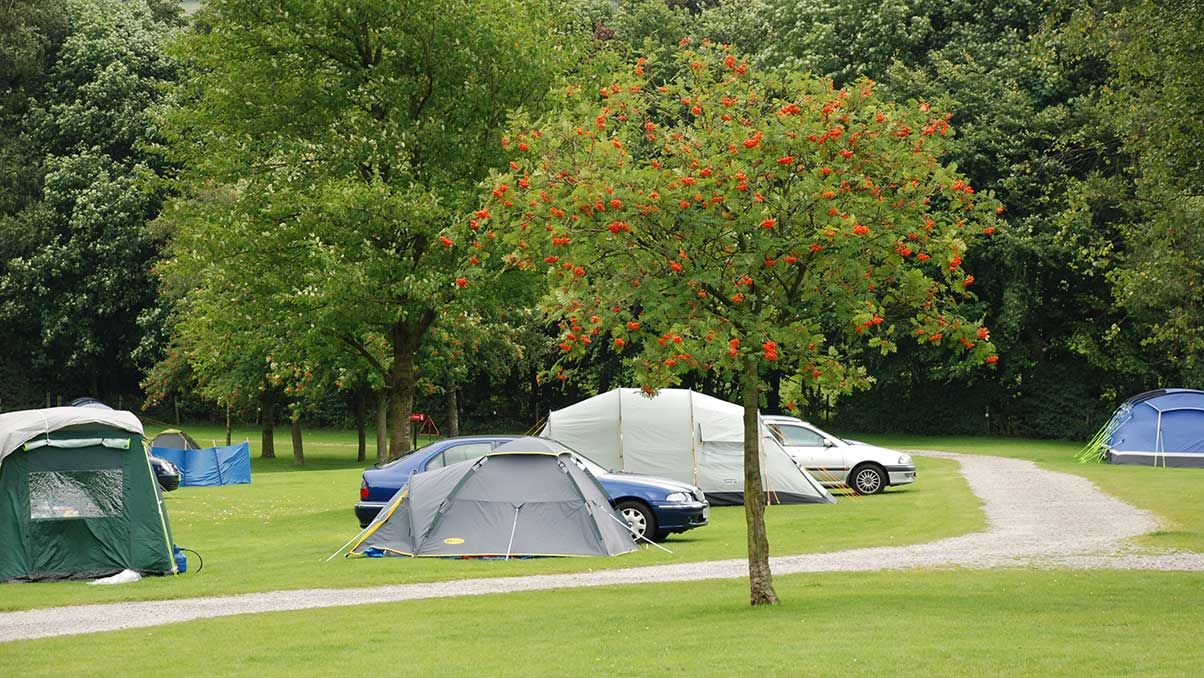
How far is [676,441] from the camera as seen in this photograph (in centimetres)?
2534

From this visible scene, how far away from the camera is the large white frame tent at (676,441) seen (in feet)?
83.0

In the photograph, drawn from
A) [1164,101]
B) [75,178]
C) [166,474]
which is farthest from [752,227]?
[75,178]

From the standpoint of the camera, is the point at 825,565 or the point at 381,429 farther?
the point at 381,429

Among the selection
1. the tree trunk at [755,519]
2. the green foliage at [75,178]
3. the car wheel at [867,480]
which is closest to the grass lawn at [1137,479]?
the car wheel at [867,480]

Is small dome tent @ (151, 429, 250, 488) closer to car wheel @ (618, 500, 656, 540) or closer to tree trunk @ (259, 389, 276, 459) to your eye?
tree trunk @ (259, 389, 276, 459)

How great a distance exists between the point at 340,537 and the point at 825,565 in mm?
8279

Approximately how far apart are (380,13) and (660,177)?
14.7m

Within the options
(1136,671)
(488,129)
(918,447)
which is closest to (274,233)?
(488,129)

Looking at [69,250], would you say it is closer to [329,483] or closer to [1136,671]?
[329,483]

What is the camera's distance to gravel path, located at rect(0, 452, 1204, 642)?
1389cm

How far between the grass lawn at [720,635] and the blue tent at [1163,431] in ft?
66.7

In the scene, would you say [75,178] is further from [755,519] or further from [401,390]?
[755,519]

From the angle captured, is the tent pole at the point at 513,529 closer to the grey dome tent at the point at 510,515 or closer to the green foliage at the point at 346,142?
the grey dome tent at the point at 510,515

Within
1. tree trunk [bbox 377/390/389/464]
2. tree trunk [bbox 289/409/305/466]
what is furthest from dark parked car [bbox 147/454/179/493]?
tree trunk [bbox 289/409/305/466]
